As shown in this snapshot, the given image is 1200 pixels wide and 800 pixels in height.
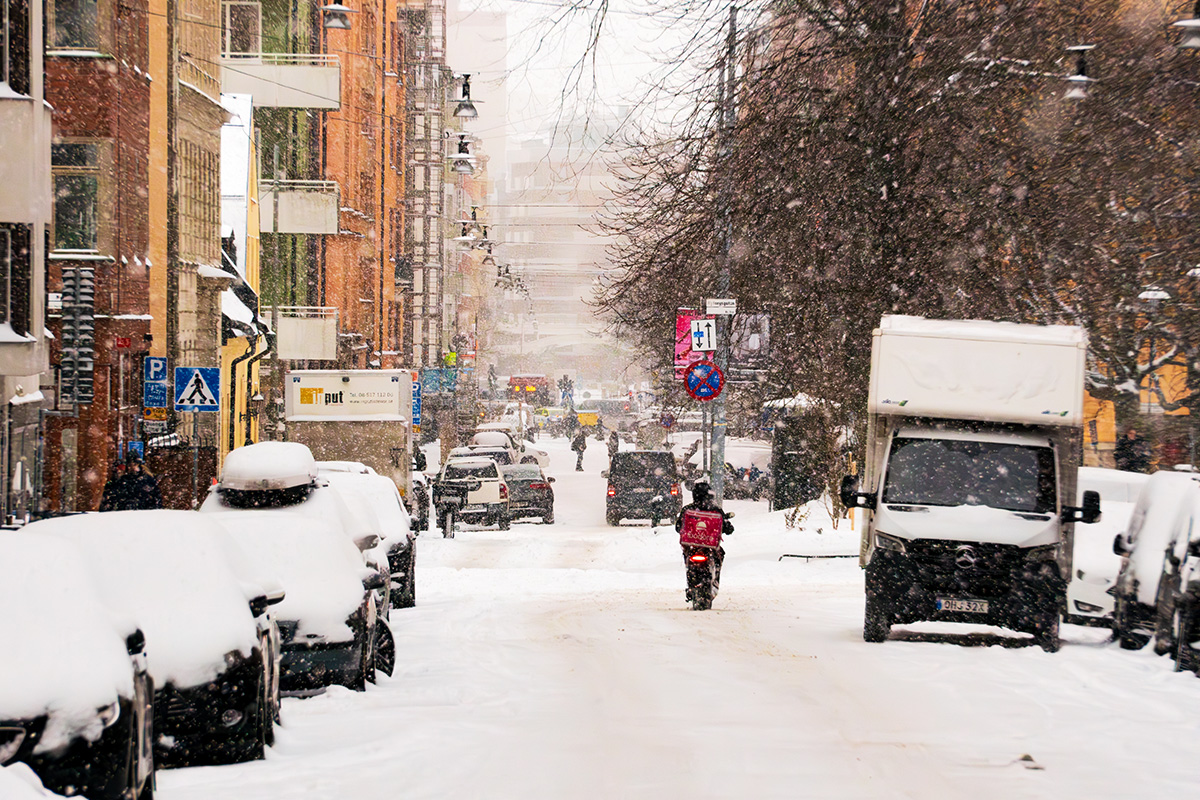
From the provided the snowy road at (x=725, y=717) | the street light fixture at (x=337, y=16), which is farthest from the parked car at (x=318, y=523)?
the street light fixture at (x=337, y=16)

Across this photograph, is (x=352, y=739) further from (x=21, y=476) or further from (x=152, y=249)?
(x=152, y=249)

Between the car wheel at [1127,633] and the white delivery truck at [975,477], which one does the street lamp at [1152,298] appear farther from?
the car wheel at [1127,633]

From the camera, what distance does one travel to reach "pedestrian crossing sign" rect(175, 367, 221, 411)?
27.1m

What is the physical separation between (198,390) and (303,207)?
21.1m

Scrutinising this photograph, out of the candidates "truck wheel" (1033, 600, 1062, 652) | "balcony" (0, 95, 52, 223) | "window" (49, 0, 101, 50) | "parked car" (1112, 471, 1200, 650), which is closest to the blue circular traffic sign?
"parked car" (1112, 471, 1200, 650)

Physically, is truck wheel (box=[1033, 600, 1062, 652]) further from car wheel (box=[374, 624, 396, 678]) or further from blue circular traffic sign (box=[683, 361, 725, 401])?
blue circular traffic sign (box=[683, 361, 725, 401])

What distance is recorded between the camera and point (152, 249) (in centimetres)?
3116

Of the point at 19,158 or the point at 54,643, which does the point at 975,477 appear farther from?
the point at 19,158

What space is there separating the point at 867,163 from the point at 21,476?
551 inches

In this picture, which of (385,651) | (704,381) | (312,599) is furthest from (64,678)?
(704,381)

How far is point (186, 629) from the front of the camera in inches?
306

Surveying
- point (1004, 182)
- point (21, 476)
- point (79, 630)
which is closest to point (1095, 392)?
point (1004, 182)

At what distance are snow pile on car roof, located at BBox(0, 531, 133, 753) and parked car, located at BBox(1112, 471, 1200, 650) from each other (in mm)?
10362

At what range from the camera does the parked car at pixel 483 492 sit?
3481cm
